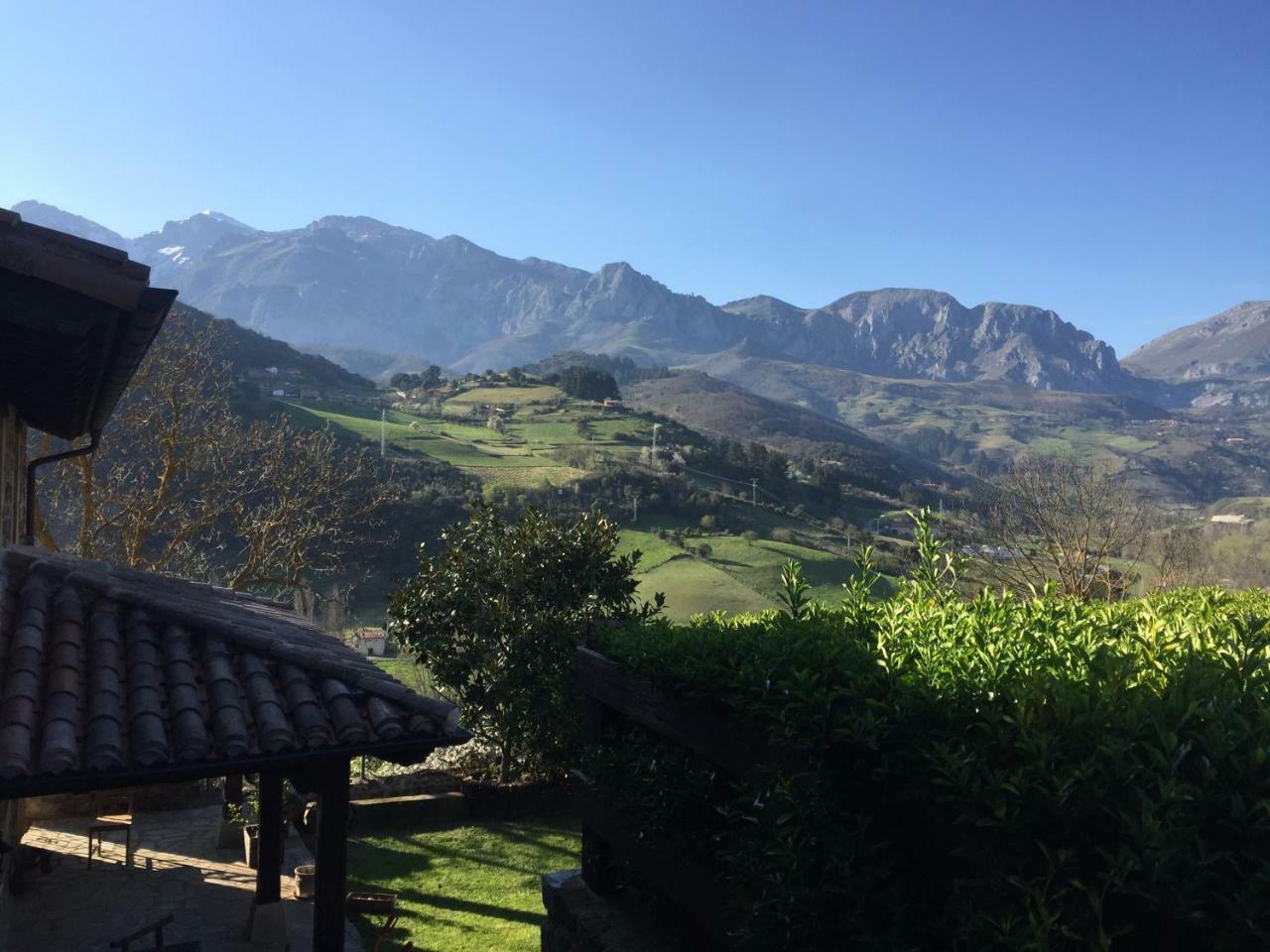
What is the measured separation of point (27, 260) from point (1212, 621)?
5054 mm

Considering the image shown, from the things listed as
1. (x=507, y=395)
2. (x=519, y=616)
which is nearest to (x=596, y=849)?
(x=519, y=616)

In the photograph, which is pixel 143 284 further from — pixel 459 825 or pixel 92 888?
pixel 459 825

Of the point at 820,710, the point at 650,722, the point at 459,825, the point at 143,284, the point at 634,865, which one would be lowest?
the point at 459,825

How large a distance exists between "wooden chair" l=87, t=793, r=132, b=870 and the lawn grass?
259cm

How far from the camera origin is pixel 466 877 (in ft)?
35.3

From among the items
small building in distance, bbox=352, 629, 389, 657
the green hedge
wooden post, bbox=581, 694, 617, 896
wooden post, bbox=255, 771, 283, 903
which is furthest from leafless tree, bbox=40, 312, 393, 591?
the green hedge

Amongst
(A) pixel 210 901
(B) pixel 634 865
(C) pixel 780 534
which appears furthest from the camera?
(C) pixel 780 534

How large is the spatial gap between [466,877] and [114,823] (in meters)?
4.44

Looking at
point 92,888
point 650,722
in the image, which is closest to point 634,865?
point 650,722

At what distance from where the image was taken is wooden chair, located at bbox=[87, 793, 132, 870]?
10203 mm

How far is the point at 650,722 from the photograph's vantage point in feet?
17.2

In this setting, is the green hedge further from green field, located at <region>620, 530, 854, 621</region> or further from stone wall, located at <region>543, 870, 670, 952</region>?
green field, located at <region>620, 530, 854, 621</region>

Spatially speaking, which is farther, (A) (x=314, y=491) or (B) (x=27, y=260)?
(A) (x=314, y=491)

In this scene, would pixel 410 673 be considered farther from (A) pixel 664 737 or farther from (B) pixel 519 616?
(A) pixel 664 737
